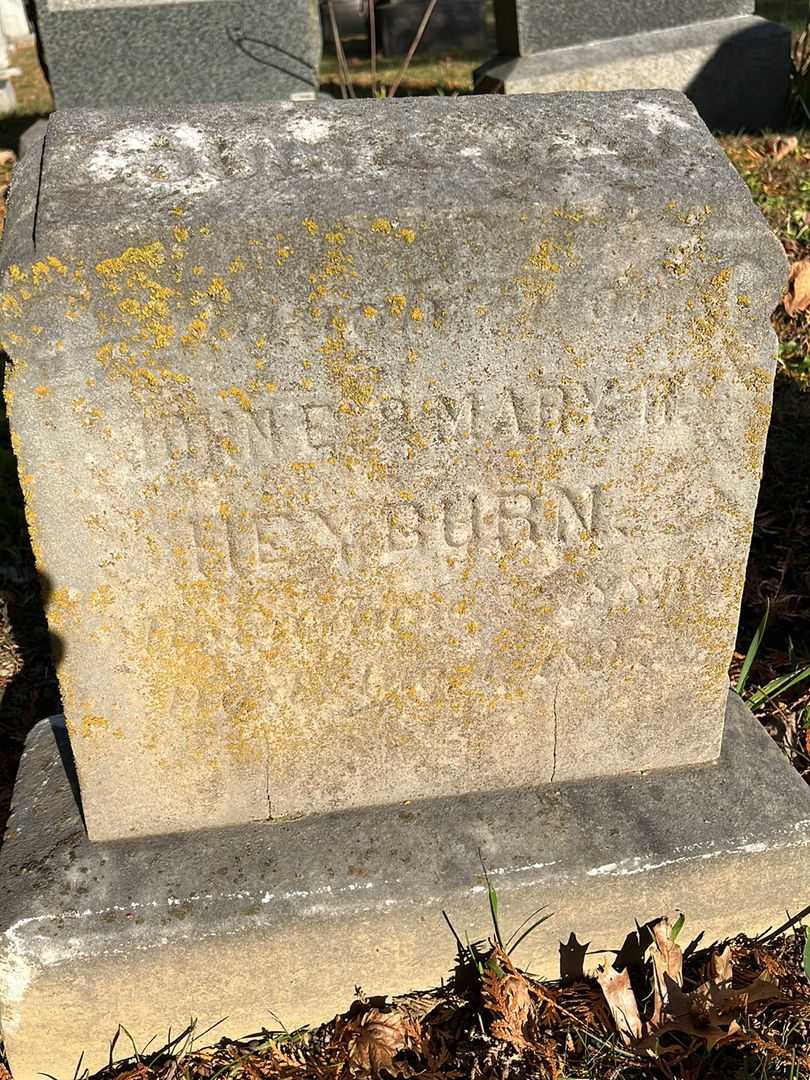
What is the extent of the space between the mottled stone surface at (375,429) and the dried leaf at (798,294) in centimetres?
254

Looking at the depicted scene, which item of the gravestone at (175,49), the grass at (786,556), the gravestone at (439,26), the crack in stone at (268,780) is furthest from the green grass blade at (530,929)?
the gravestone at (439,26)

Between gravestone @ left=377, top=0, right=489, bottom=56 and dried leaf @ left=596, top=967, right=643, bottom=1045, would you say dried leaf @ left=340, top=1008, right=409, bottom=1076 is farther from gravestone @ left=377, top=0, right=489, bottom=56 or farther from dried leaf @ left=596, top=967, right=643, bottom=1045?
gravestone @ left=377, top=0, right=489, bottom=56

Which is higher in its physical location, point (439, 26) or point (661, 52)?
point (661, 52)

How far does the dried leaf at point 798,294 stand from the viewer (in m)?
4.27

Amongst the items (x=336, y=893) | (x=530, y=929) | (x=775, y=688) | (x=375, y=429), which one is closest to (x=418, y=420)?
(x=375, y=429)

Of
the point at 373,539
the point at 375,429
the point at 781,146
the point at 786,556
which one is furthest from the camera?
the point at 781,146

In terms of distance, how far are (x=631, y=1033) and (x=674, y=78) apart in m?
5.23

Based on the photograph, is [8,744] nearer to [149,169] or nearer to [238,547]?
[238,547]

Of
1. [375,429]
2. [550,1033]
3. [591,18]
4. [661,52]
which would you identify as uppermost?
[375,429]

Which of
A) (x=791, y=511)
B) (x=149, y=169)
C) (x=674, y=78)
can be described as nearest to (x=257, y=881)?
(x=149, y=169)

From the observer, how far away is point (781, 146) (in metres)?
5.54

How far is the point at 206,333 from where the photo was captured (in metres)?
1.67

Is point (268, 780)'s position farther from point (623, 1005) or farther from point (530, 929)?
point (623, 1005)

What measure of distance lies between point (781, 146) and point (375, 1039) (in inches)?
197
